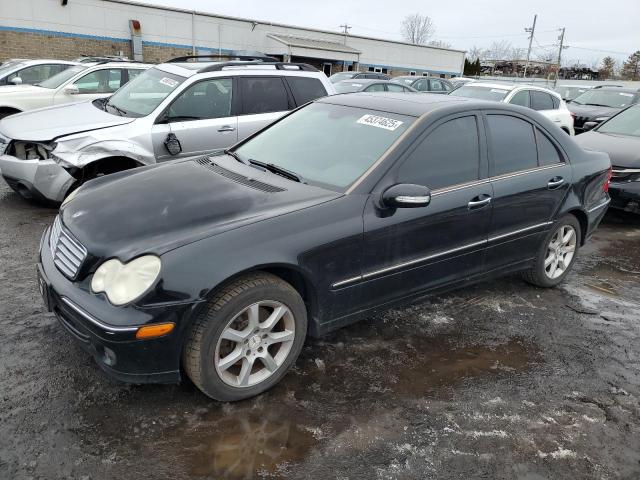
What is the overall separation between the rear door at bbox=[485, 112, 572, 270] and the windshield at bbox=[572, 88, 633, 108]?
11783 millimetres

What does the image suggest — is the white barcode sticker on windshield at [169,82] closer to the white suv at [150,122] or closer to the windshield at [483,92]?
the white suv at [150,122]

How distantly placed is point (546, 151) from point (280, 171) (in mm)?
2293

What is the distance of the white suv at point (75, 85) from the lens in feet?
29.7

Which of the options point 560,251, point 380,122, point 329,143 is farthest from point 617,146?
point 329,143

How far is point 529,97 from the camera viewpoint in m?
10.8

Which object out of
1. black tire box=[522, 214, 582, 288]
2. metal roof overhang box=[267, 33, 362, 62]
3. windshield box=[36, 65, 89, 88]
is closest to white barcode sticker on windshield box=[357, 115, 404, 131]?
black tire box=[522, 214, 582, 288]

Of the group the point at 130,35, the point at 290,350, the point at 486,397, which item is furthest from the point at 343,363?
the point at 130,35

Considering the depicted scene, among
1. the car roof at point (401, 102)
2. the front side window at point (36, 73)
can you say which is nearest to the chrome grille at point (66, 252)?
the car roof at point (401, 102)

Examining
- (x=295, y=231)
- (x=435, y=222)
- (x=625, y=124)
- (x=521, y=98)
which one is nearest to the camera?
(x=295, y=231)

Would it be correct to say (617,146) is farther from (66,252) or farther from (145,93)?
(66,252)

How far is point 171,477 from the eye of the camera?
7.66ft

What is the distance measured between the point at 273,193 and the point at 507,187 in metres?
1.85

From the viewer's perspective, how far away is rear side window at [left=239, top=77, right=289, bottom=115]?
20.6 ft

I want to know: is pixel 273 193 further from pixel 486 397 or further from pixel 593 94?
pixel 593 94
